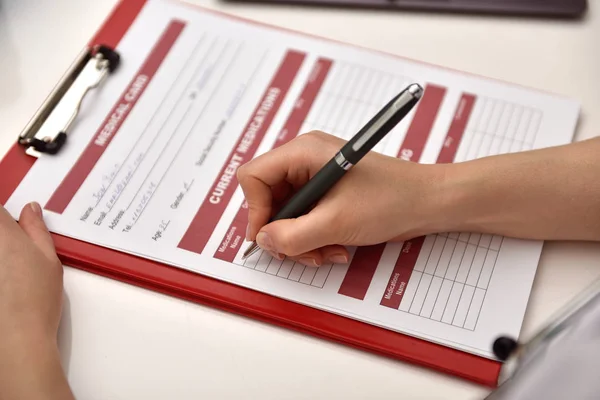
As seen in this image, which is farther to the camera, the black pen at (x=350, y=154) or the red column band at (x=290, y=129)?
the red column band at (x=290, y=129)

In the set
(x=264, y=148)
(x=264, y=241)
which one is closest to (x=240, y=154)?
(x=264, y=148)

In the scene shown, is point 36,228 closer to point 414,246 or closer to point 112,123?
point 112,123

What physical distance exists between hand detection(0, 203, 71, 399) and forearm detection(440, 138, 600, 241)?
360 mm

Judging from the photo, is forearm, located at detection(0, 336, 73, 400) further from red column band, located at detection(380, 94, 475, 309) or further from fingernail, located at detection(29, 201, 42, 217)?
red column band, located at detection(380, 94, 475, 309)

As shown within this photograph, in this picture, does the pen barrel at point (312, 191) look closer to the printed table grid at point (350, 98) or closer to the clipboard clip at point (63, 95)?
the printed table grid at point (350, 98)

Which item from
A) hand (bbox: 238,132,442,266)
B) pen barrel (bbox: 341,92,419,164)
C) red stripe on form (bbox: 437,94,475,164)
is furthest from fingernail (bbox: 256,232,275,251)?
Result: red stripe on form (bbox: 437,94,475,164)

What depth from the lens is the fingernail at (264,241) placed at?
58 centimetres

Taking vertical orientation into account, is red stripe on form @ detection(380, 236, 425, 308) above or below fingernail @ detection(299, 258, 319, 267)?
above

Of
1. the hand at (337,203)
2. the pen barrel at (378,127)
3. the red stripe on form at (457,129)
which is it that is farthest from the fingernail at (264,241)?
the red stripe on form at (457,129)

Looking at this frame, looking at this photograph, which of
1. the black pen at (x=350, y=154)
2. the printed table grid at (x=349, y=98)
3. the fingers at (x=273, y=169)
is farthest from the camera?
the printed table grid at (x=349, y=98)

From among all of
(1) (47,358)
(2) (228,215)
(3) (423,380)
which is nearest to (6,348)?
(1) (47,358)

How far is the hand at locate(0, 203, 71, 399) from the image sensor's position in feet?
1.78

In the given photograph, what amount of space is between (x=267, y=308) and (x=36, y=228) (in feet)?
0.76

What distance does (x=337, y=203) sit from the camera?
0.58 m
